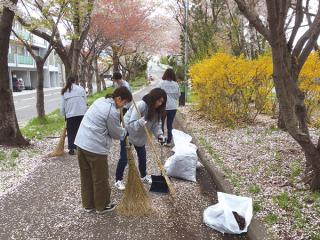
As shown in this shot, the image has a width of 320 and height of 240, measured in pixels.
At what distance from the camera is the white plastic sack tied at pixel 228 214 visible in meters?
4.08

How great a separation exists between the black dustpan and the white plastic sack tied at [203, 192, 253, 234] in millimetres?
1049

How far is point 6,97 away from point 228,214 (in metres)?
5.69

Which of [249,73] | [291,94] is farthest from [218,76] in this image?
[291,94]

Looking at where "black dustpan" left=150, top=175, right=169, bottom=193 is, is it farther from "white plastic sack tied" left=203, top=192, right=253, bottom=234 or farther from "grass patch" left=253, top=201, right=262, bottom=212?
"grass patch" left=253, top=201, right=262, bottom=212

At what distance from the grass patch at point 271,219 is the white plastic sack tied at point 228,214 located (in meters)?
0.16

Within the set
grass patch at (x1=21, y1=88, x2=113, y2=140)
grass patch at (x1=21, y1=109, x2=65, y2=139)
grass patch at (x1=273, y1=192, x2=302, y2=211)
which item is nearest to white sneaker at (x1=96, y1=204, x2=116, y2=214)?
grass patch at (x1=273, y1=192, x2=302, y2=211)

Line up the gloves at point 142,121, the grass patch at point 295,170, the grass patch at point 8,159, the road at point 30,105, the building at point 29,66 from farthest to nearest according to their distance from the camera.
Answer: the building at point 29,66 → the road at point 30,105 → the grass patch at point 8,159 → the grass patch at point 295,170 → the gloves at point 142,121

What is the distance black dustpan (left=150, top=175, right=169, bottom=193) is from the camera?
539 cm

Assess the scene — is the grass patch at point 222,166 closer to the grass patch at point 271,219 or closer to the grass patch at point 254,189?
the grass patch at point 254,189

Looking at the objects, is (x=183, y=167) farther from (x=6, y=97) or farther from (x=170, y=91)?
(x=6, y=97)

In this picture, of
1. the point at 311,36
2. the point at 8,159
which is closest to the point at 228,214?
the point at 311,36

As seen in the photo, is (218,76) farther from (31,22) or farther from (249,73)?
(31,22)

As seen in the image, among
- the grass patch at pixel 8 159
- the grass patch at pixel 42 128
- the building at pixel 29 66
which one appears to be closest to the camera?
the grass patch at pixel 8 159


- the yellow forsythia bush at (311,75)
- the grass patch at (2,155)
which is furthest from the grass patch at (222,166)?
the grass patch at (2,155)
